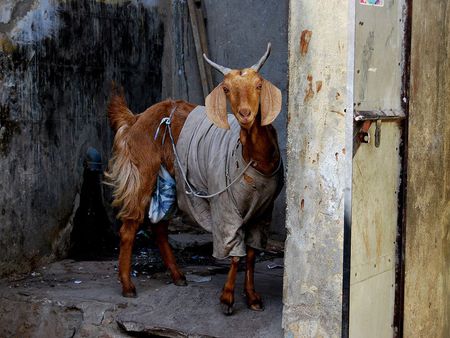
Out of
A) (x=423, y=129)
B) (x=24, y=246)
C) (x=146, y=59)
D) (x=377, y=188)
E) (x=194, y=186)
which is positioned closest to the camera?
(x=377, y=188)

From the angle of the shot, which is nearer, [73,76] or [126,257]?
[126,257]

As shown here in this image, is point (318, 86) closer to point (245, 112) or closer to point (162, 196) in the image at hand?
point (245, 112)

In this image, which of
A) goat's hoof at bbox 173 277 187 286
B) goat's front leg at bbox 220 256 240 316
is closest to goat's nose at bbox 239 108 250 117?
goat's front leg at bbox 220 256 240 316

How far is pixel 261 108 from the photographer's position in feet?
16.4

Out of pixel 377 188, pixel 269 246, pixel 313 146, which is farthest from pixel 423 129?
pixel 269 246

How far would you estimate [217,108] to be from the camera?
16.6 ft

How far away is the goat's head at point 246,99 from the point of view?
4.94 meters

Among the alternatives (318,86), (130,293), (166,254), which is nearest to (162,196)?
(166,254)

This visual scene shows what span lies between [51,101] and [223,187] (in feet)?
7.01

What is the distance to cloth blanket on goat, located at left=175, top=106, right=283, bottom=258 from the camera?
5445 mm

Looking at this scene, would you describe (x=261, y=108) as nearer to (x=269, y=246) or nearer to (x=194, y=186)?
(x=194, y=186)

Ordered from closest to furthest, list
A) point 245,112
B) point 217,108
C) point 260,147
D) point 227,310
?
1. point 245,112
2. point 217,108
3. point 260,147
4. point 227,310

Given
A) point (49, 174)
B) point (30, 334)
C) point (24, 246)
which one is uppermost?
point (49, 174)

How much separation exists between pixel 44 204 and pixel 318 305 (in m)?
3.04
